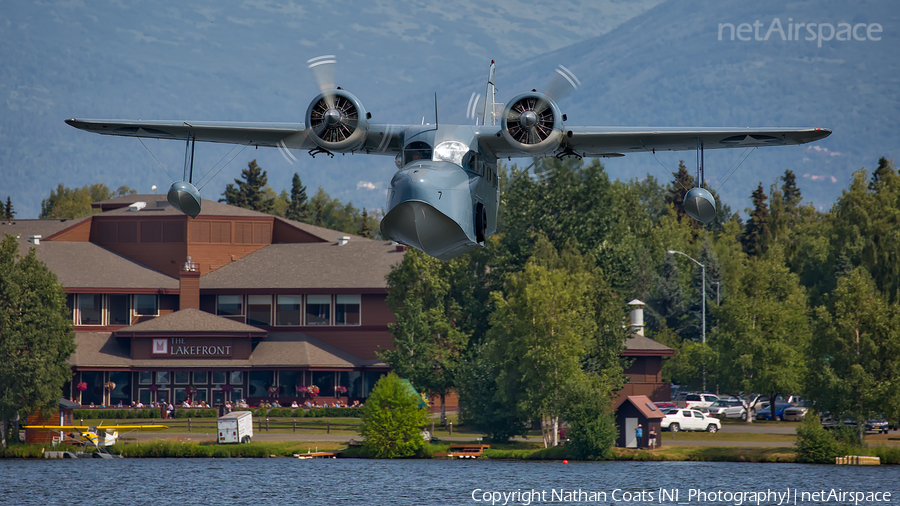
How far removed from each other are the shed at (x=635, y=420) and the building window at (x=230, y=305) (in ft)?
108

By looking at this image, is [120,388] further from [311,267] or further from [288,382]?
[311,267]

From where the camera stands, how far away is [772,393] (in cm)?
6556

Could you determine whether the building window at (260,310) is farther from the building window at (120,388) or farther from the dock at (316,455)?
the dock at (316,455)

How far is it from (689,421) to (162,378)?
1411 inches

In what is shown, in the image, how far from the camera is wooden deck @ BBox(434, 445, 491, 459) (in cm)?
5497

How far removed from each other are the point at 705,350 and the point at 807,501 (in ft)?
88.8

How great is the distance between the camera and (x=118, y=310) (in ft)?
251

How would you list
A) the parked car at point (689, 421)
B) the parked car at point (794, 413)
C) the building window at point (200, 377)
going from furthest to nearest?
the building window at point (200, 377), the parked car at point (794, 413), the parked car at point (689, 421)

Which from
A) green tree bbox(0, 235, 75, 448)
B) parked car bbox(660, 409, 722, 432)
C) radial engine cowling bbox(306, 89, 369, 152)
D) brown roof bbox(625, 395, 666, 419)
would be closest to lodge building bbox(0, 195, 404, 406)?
green tree bbox(0, 235, 75, 448)

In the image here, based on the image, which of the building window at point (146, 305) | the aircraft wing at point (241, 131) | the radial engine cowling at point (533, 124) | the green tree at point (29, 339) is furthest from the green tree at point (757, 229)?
the radial engine cowling at point (533, 124)

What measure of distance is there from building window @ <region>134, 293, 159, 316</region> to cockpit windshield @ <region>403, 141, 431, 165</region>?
5593cm

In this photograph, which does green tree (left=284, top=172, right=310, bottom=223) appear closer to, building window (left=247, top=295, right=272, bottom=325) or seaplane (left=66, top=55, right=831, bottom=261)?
building window (left=247, top=295, right=272, bottom=325)

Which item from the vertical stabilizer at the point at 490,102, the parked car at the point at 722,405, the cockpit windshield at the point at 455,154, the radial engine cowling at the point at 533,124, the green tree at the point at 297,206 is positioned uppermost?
the green tree at the point at 297,206

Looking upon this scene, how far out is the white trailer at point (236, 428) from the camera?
188ft
